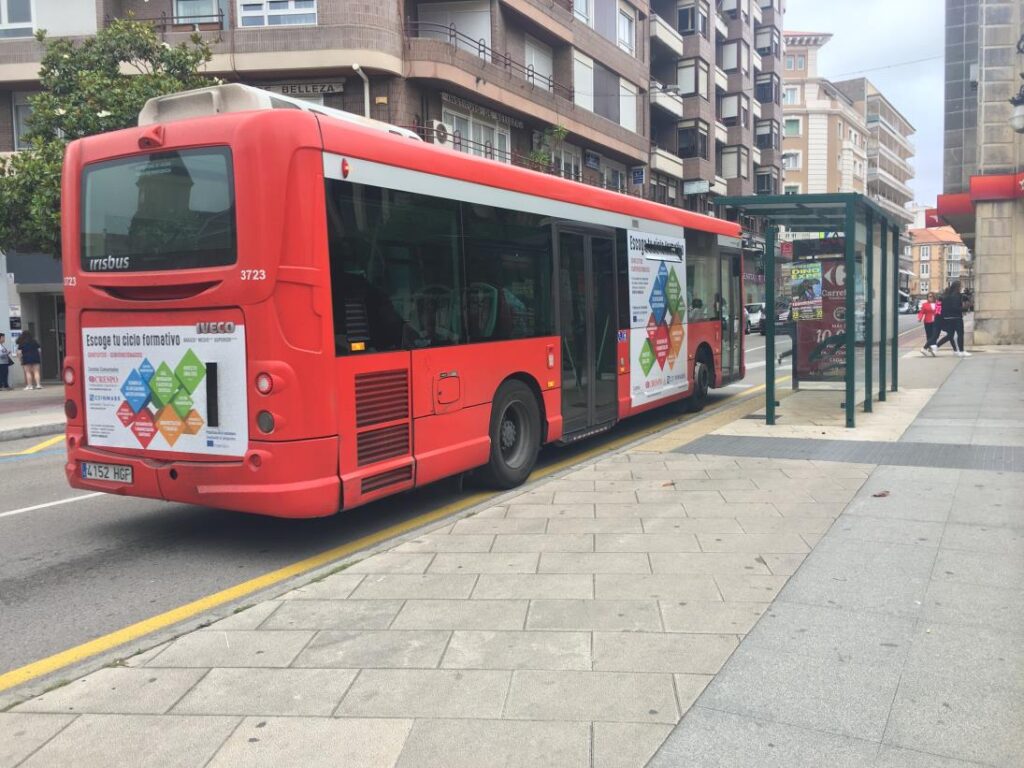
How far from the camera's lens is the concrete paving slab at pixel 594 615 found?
13.5ft

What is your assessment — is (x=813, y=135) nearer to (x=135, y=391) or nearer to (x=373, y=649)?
(x=135, y=391)

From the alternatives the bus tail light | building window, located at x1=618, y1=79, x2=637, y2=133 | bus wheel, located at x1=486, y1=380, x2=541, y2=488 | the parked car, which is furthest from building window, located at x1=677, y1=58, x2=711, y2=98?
the bus tail light

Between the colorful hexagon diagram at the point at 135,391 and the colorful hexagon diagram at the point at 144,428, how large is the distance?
56 millimetres

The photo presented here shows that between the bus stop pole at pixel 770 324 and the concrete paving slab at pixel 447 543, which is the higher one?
the bus stop pole at pixel 770 324

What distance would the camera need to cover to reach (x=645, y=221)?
10109 millimetres

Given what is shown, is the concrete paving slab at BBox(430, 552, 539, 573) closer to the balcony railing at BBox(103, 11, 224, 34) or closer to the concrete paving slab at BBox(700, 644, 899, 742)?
the concrete paving slab at BBox(700, 644, 899, 742)

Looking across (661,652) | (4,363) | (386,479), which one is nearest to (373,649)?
(661,652)

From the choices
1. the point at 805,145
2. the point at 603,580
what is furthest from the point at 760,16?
the point at 603,580

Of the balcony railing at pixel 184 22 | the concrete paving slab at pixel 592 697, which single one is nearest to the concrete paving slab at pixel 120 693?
the concrete paving slab at pixel 592 697

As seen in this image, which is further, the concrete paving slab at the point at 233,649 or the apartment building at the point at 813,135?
the apartment building at the point at 813,135

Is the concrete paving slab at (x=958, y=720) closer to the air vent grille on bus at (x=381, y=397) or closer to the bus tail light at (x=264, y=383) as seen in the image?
the air vent grille on bus at (x=381, y=397)

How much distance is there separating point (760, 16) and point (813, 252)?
49331 millimetres

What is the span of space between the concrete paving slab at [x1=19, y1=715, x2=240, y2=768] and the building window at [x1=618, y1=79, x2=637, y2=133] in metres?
31.8

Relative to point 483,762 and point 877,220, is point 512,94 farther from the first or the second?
point 483,762
